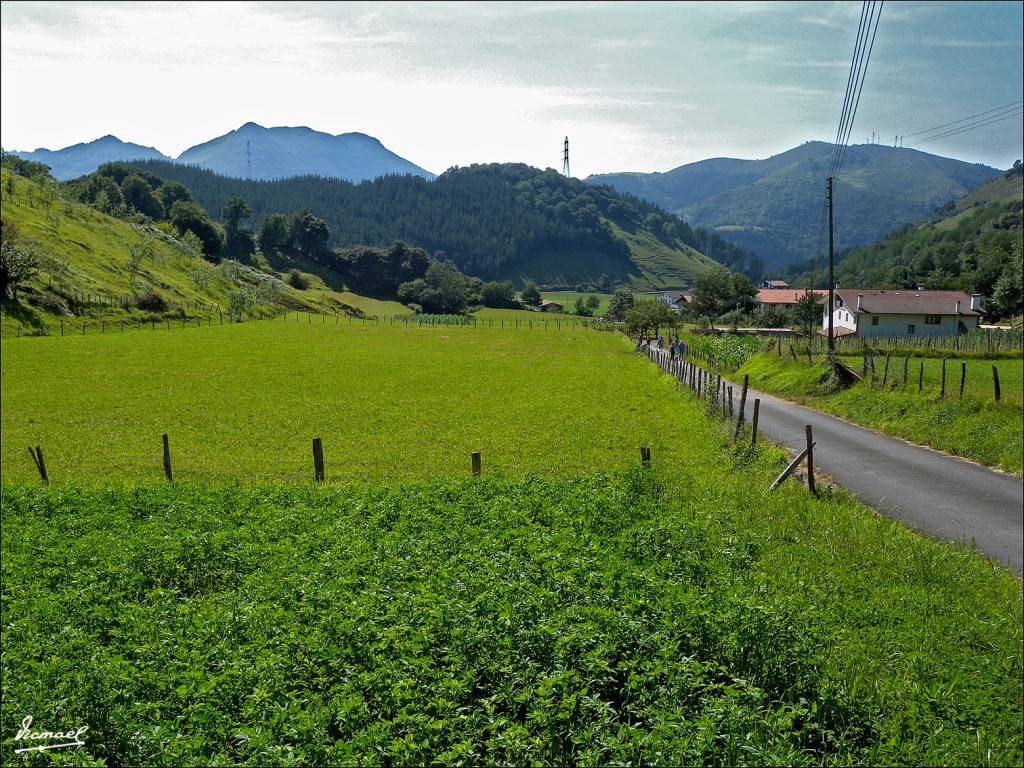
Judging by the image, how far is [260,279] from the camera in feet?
470

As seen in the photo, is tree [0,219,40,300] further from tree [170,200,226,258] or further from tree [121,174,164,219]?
tree [121,174,164,219]

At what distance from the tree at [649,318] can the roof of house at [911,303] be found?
26248mm

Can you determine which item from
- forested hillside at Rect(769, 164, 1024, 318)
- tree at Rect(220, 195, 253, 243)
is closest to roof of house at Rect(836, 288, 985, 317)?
forested hillside at Rect(769, 164, 1024, 318)

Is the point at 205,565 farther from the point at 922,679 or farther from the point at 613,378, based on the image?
the point at 613,378

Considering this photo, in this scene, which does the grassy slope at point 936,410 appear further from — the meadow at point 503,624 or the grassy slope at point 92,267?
the grassy slope at point 92,267

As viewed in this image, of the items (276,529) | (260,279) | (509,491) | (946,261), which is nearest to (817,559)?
(509,491)

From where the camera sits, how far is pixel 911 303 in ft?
323

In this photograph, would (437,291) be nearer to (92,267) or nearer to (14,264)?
(92,267)

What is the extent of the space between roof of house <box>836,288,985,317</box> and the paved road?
79264 mm

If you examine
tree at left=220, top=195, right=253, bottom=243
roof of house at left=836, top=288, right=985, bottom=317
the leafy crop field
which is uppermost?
tree at left=220, top=195, right=253, bottom=243

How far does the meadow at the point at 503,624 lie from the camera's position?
24.3 feet

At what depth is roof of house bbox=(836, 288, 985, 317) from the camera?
96.8 m

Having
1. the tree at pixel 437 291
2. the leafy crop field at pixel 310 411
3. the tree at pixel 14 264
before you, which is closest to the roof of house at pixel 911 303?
the leafy crop field at pixel 310 411

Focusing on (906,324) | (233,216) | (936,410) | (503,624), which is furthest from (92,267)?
(906,324)
